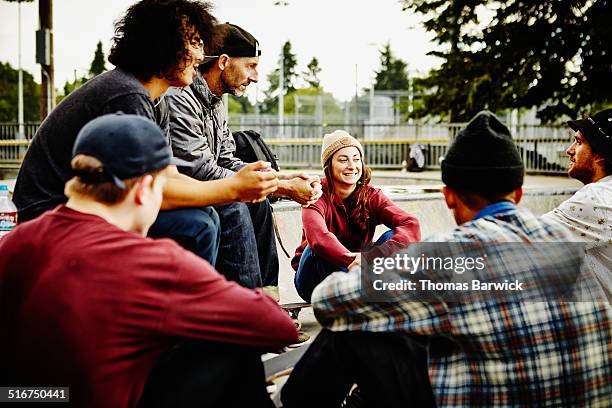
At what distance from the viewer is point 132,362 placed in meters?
1.90

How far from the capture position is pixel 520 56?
1691 cm

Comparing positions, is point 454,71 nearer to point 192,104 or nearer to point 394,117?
point 192,104

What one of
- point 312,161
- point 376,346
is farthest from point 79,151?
point 312,161

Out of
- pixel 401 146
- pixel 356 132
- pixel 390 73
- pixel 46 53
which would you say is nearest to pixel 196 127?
pixel 46 53

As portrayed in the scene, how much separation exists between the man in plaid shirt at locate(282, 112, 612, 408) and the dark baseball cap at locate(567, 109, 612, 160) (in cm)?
164

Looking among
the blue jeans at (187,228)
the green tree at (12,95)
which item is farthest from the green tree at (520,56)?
the green tree at (12,95)

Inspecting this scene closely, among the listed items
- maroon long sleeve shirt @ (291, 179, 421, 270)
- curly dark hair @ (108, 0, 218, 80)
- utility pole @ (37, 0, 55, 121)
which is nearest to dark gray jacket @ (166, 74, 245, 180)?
curly dark hair @ (108, 0, 218, 80)

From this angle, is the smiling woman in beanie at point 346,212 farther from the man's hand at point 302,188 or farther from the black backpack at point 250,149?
the black backpack at point 250,149

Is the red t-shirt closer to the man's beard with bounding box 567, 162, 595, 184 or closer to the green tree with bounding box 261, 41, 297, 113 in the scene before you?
the man's beard with bounding box 567, 162, 595, 184

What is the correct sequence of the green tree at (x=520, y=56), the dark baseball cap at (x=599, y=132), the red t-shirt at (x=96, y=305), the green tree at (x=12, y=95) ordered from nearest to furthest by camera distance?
the red t-shirt at (x=96, y=305)
the dark baseball cap at (x=599, y=132)
the green tree at (x=520, y=56)
the green tree at (x=12, y=95)

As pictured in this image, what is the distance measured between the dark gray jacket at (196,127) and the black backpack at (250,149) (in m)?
0.84

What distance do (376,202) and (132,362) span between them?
8.76 feet

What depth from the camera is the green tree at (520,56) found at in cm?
1634

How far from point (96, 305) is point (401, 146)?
2515 centimetres
